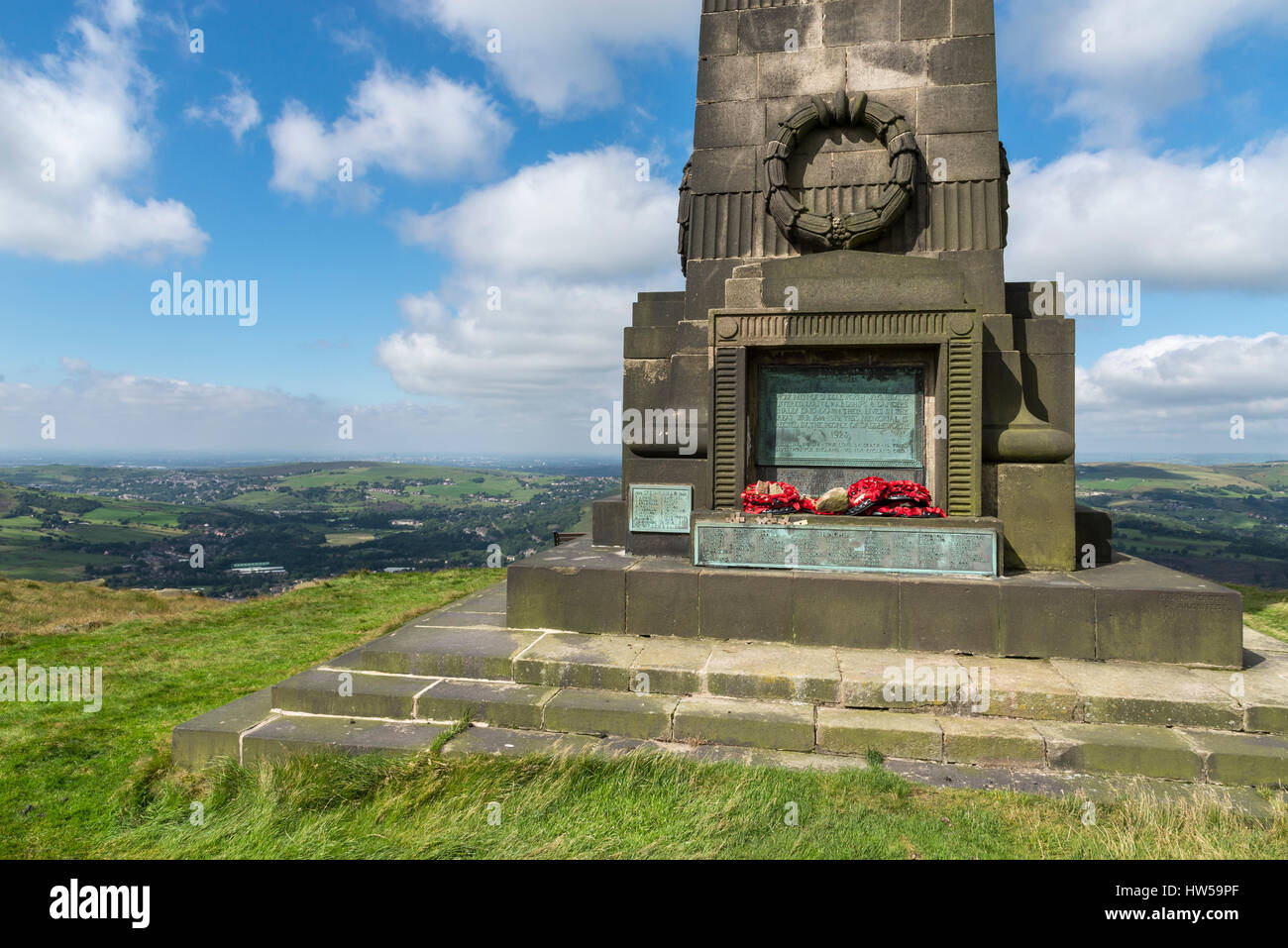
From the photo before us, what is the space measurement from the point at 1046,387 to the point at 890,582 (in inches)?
148

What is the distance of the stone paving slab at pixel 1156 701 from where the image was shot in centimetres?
489

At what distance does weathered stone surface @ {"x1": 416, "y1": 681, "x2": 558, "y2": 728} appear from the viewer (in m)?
5.30

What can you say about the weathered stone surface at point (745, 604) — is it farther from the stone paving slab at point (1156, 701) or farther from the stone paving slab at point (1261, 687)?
the stone paving slab at point (1261, 687)

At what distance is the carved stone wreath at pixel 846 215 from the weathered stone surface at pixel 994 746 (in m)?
5.84

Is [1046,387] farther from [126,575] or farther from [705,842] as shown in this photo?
[126,575]

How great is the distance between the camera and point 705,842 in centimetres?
369

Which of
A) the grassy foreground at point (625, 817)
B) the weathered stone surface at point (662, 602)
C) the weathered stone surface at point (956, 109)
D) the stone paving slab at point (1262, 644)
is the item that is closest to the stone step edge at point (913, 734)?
the grassy foreground at point (625, 817)

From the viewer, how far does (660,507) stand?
8.02 meters

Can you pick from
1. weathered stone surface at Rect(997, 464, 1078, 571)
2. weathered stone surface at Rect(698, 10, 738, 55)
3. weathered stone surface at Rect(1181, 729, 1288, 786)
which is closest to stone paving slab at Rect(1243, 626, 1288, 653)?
weathered stone surface at Rect(997, 464, 1078, 571)

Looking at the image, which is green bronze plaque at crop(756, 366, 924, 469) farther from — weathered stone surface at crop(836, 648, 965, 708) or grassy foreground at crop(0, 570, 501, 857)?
grassy foreground at crop(0, 570, 501, 857)

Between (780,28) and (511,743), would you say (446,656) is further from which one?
(780,28)

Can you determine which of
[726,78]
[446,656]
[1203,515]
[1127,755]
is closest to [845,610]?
[1127,755]

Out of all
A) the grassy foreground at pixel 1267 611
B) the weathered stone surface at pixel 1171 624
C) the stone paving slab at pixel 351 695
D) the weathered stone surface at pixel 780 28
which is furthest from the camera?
the grassy foreground at pixel 1267 611

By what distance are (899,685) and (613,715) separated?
2221mm
